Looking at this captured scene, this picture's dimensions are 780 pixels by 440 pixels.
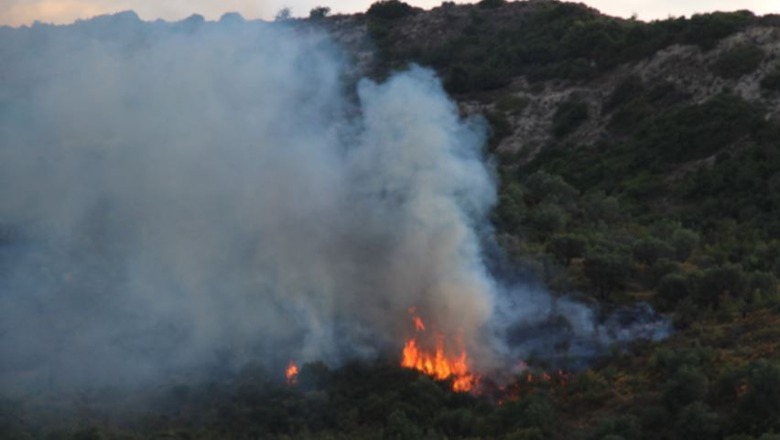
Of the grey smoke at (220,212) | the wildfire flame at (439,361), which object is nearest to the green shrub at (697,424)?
the wildfire flame at (439,361)

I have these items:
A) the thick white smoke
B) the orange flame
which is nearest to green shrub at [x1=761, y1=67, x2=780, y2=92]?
the thick white smoke

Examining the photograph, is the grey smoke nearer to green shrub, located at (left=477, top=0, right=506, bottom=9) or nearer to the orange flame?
the orange flame

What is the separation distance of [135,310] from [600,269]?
14.2 meters

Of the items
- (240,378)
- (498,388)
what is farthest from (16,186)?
(498,388)

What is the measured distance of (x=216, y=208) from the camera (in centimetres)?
4022

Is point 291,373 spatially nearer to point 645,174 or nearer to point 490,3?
point 645,174

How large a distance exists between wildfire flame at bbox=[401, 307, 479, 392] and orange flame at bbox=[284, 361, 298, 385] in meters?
2.95

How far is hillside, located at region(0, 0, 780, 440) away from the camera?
3250 cm

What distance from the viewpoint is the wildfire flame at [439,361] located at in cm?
3593

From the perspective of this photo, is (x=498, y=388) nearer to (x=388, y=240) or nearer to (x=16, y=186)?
(x=388, y=240)

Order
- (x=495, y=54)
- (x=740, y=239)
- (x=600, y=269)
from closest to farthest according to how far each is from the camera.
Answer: (x=600, y=269), (x=740, y=239), (x=495, y=54)

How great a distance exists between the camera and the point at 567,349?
122 ft

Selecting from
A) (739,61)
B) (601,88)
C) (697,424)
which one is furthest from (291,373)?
(601,88)

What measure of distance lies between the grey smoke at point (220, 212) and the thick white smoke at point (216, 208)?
6cm
